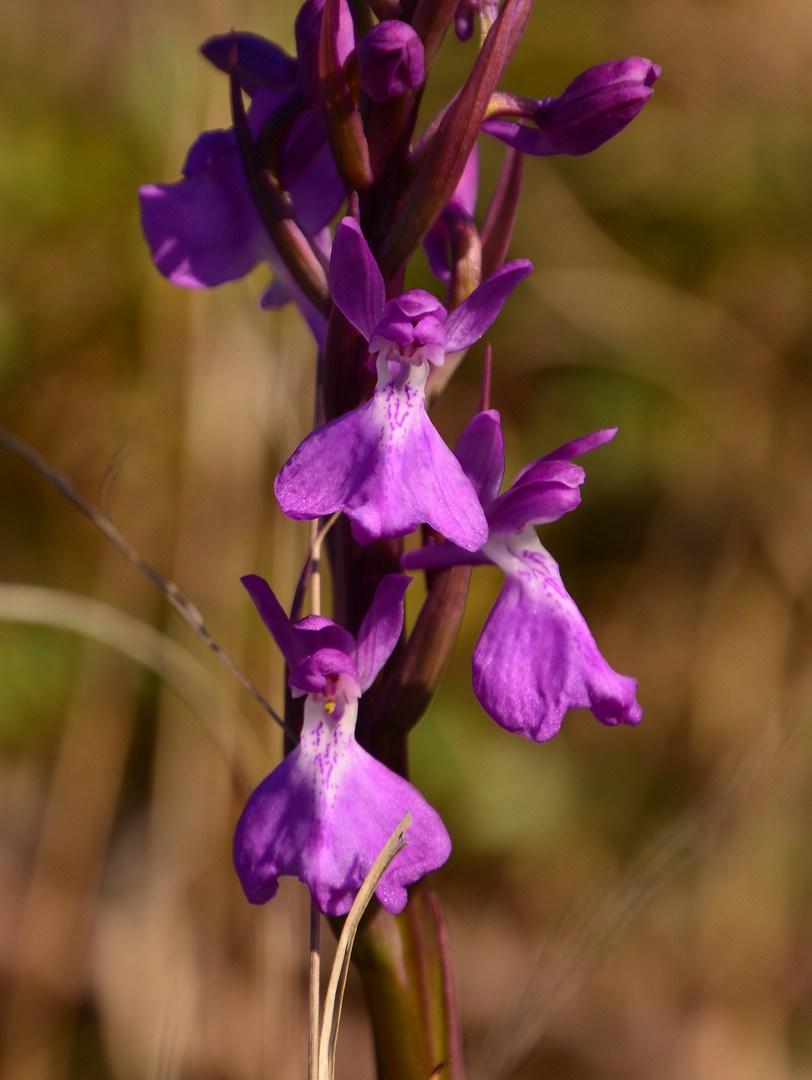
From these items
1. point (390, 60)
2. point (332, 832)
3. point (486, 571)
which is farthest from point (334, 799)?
point (486, 571)

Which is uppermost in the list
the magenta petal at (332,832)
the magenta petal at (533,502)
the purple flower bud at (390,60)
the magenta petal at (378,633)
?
the purple flower bud at (390,60)

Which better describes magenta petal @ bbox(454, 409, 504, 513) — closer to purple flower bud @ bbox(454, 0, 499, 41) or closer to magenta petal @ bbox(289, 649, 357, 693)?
magenta petal @ bbox(289, 649, 357, 693)

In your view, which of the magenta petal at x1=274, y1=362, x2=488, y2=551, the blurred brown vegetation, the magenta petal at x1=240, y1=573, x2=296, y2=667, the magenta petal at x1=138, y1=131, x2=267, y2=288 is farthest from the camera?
the blurred brown vegetation

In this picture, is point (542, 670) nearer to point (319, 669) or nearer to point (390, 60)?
point (319, 669)

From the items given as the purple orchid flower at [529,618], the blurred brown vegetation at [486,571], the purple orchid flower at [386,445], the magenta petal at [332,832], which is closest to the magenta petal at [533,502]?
the purple orchid flower at [529,618]

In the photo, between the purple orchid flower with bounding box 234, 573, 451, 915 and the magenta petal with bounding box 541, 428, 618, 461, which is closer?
the purple orchid flower with bounding box 234, 573, 451, 915

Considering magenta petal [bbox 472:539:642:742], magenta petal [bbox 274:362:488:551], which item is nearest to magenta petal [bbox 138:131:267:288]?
magenta petal [bbox 274:362:488:551]

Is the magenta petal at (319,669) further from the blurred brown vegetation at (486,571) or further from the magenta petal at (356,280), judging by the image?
the blurred brown vegetation at (486,571)
